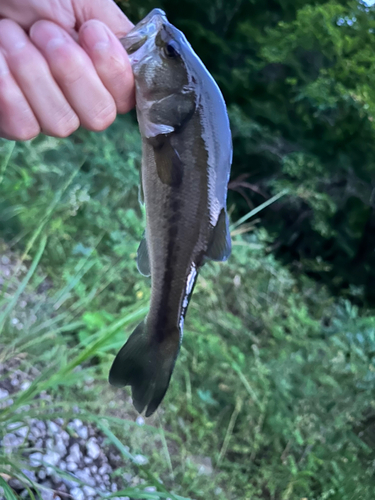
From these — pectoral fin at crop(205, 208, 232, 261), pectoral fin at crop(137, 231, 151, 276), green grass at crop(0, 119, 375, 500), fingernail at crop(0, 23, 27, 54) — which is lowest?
green grass at crop(0, 119, 375, 500)

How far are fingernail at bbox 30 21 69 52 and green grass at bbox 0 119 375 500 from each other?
98cm

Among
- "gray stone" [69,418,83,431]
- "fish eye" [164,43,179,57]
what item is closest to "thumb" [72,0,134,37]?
"fish eye" [164,43,179,57]

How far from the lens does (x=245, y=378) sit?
226 cm

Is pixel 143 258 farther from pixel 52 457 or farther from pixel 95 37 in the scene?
pixel 52 457

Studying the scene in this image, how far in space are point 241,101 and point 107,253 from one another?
200 cm

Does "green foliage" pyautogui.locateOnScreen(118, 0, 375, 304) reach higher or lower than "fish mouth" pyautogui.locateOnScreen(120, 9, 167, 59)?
lower

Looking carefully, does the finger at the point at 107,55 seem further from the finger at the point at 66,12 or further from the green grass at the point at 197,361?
the green grass at the point at 197,361

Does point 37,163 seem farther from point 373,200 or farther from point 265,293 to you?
point 373,200

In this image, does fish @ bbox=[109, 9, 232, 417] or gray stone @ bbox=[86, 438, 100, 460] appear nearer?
fish @ bbox=[109, 9, 232, 417]

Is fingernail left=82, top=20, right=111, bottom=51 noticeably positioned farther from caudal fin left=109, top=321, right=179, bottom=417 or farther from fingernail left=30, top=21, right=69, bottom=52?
caudal fin left=109, top=321, right=179, bottom=417

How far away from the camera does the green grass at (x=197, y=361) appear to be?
1.94 m

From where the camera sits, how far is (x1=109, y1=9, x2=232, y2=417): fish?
0.93m

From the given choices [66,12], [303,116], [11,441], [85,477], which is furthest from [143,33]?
[303,116]

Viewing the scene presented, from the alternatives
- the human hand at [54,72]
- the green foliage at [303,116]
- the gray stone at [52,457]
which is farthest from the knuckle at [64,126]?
the green foliage at [303,116]
